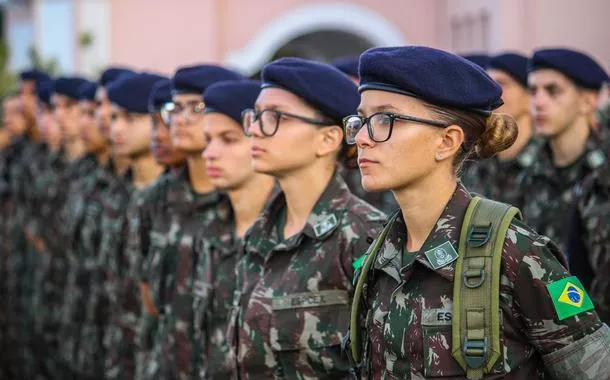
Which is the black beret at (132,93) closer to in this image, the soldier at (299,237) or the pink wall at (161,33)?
the soldier at (299,237)

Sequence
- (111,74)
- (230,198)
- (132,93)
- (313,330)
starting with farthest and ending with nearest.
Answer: (111,74)
(132,93)
(230,198)
(313,330)

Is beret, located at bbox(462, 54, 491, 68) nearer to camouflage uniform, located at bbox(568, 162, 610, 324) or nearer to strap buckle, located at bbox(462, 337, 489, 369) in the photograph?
camouflage uniform, located at bbox(568, 162, 610, 324)

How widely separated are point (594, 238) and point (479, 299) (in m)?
2.49

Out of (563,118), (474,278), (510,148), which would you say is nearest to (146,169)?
(510,148)

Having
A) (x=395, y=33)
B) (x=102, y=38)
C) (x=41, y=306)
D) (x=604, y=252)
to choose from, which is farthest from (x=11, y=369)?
(x=395, y=33)

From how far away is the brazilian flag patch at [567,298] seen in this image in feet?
10.7

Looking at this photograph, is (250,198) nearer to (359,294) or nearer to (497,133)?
(359,294)

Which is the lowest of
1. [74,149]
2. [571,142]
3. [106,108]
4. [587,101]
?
[74,149]

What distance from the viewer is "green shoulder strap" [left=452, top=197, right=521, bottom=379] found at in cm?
324

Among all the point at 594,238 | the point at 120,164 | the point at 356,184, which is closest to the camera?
the point at 594,238

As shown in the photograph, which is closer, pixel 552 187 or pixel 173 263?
pixel 173 263

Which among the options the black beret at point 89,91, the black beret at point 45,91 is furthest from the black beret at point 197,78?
the black beret at point 45,91

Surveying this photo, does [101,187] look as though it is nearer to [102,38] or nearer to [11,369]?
[11,369]

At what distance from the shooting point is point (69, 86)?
33.6ft
